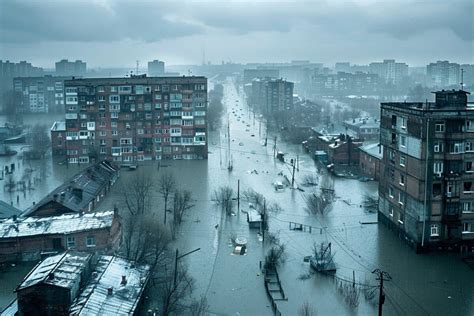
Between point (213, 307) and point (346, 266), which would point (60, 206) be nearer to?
point (213, 307)

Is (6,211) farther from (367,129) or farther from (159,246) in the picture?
(367,129)

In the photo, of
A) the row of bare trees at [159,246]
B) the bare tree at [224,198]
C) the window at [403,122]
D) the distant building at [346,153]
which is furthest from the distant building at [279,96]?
the window at [403,122]

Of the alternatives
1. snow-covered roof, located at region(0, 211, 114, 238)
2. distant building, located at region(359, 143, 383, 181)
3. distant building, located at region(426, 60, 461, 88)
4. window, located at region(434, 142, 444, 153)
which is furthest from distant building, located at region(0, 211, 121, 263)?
distant building, located at region(426, 60, 461, 88)

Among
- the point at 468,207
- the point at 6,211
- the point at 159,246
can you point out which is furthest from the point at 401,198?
the point at 6,211

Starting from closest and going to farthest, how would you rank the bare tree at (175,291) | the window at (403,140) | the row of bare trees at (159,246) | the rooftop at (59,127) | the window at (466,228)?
the bare tree at (175,291) < the row of bare trees at (159,246) < the window at (466,228) < the window at (403,140) < the rooftop at (59,127)

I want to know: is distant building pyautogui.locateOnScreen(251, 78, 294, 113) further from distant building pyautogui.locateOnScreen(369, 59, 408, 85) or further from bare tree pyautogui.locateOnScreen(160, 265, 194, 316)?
distant building pyautogui.locateOnScreen(369, 59, 408, 85)

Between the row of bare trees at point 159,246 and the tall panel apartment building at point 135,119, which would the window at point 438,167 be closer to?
the row of bare trees at point 159,246
